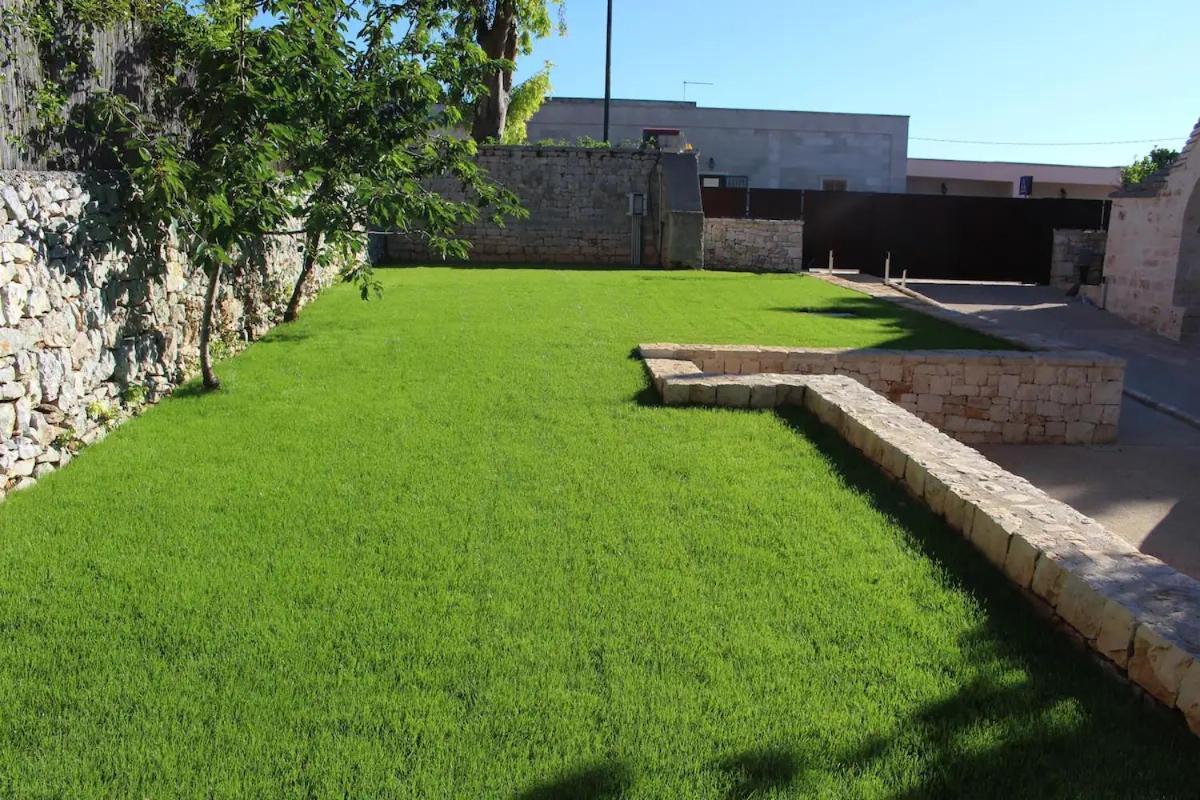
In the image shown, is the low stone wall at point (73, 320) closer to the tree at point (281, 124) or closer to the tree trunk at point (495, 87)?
the tree at point (281, 124)

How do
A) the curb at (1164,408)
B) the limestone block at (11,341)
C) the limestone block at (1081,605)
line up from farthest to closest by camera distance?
the curb at (1164,408), the limestone block at (11,341), the limestone block at (1081,605)

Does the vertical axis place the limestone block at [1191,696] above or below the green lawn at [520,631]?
above

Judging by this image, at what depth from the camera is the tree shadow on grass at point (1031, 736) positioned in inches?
104

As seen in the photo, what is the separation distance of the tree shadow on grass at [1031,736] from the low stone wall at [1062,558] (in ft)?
0.32

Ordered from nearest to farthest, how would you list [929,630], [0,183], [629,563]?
[929,630] → [629,563] → [0,183]

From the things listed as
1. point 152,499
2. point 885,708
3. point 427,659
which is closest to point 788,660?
point 885,708

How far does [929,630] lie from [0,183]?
4.97 metres

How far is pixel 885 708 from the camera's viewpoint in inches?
119

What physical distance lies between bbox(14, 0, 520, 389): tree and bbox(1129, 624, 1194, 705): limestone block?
542 cm

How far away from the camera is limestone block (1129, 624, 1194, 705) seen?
289cm

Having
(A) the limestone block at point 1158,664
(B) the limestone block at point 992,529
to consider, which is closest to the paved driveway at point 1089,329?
(B) the limestone block at point 992,529

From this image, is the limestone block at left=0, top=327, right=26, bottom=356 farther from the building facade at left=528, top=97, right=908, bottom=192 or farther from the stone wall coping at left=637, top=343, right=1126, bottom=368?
the building facade at left=528, top=97, right=908, bottom=192

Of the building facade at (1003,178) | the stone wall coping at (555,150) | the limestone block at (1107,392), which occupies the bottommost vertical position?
the limestone block at (1107,392)

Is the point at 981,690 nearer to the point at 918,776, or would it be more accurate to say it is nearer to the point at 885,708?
the point at 885,708
